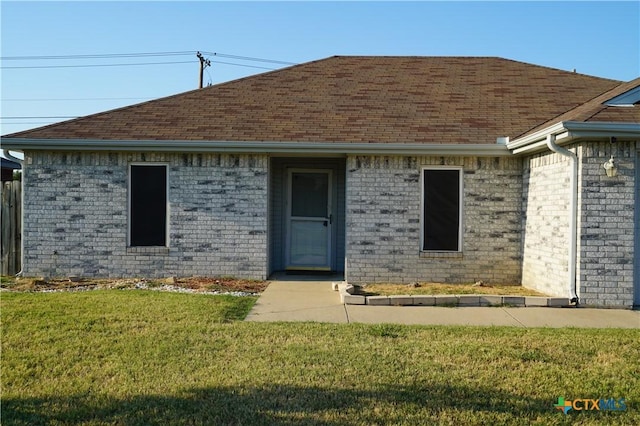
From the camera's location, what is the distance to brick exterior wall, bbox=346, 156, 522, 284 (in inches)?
433

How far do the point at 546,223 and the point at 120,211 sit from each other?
8003 mm

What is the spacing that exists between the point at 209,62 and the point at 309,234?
76.2 feet

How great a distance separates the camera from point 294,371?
5.38 m

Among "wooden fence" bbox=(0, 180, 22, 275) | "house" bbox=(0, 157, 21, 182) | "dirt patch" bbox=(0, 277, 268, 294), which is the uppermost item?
"house" bbox=(0, 157, 21, 182)

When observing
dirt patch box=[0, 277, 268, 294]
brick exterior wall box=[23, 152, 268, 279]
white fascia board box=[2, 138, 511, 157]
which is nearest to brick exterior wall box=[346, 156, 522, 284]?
white fascia board box=[2, 138, 511, 157]

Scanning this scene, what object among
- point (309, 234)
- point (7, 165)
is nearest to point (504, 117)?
point (309, 234)

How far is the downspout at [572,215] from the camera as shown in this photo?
8.77 meters

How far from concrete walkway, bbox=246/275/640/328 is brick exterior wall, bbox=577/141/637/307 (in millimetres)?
352

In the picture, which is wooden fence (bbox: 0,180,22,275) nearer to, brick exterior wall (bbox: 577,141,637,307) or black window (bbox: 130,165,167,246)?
black window (bbox: 130,165,167,246)

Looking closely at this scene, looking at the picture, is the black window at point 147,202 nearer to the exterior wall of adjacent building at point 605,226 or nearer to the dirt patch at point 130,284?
the dirt patch at point 130,284

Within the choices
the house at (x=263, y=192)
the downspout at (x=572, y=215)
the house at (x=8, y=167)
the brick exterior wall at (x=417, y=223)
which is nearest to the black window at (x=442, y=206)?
the house at (x=263, y=192)

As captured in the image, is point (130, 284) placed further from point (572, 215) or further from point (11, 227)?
point (572, 215)

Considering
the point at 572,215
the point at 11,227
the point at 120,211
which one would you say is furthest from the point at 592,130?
the point at 11,227

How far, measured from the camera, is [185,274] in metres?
11.3
